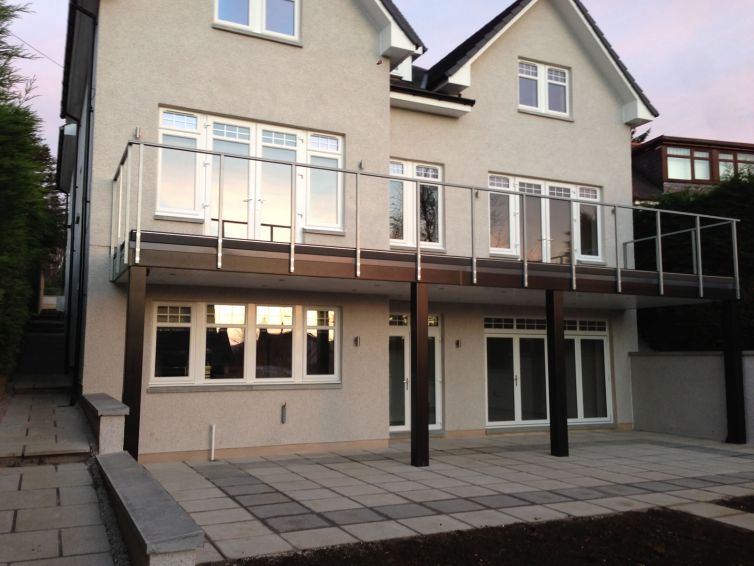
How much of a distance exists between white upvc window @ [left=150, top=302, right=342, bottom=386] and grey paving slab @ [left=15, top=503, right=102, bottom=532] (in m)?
4.06

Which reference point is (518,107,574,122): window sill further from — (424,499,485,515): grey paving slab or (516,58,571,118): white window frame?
(424,499,485,515): grey paving slab

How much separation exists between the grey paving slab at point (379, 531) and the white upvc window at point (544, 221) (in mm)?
6018

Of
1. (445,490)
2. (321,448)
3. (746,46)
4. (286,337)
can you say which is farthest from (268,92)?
(746,46)

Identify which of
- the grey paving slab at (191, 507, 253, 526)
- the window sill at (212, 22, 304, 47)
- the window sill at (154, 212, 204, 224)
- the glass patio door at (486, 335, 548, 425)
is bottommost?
the grey paving slab at (191, 507, 253, 526)

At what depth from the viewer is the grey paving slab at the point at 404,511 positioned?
21.1ft

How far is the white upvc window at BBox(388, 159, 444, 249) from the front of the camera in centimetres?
1164

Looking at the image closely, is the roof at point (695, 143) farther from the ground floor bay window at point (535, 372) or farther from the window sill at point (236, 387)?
the window sill at point (236, 387)

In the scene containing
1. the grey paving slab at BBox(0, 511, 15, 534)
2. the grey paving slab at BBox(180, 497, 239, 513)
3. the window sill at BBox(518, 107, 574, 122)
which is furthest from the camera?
the window sill at BBox(518, 107, 574, 122)

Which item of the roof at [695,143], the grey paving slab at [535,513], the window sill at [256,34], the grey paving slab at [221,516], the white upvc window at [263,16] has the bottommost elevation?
the grey paving slab at [535,513]

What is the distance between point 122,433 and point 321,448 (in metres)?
4.15

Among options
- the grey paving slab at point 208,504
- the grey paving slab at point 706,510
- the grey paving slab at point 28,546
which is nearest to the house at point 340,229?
the grey paving slab at point 208,504

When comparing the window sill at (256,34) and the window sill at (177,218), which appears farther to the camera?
the window sill at (256,34)

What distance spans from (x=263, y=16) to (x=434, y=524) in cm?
790

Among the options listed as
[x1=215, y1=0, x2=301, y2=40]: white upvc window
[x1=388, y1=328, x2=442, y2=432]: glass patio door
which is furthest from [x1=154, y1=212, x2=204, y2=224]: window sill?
[x1=388, y1=328, x2=442, y2=432]: glass patio door
